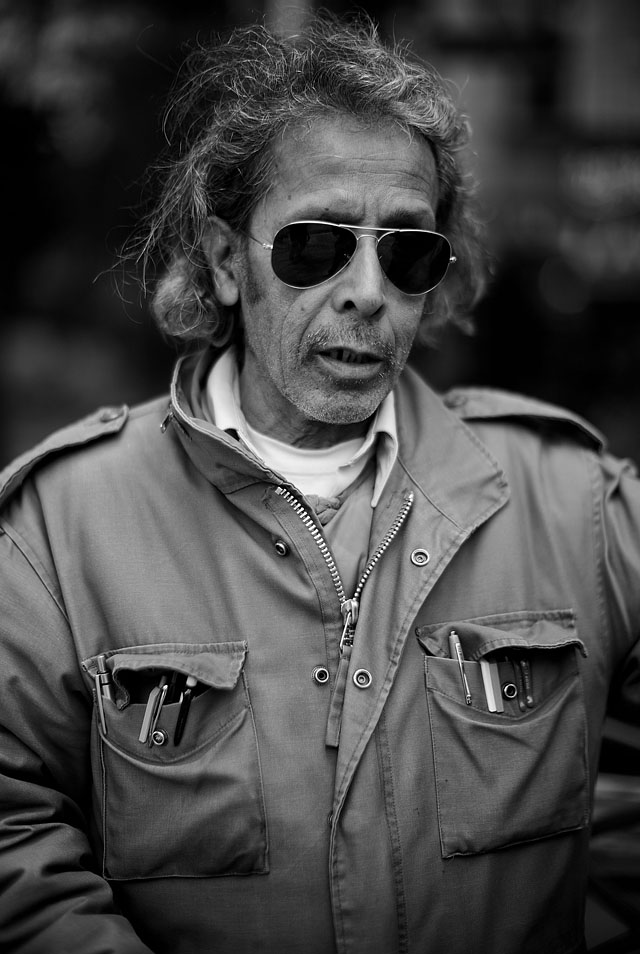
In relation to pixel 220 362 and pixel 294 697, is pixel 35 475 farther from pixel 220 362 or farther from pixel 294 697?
pixel 294 697

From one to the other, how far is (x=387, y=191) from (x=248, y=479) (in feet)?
2.23

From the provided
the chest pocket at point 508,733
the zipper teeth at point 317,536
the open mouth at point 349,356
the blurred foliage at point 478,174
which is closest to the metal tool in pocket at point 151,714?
the zipper teeth at point 317,536

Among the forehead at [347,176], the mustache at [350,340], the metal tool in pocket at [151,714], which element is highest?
the forehead at [347,176]

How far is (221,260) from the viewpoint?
7.14ft

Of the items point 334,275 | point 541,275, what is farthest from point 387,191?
point 541,275

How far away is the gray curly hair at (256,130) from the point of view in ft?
6.51

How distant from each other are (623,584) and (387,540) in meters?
0.57

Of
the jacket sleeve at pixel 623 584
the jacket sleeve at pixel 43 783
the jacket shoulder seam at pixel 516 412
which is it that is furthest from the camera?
the jacket shoulder seam at pixel 516 412

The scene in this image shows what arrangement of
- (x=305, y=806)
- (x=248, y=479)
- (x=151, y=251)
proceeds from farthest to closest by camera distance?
(x=151, y=251) < (x=248, y=479) < (x=305, y=806)

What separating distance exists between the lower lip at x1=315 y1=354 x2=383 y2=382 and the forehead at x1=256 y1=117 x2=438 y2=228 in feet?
0.97

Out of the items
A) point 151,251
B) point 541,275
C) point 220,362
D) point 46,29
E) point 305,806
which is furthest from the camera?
point 541,275

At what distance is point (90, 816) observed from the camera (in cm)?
186

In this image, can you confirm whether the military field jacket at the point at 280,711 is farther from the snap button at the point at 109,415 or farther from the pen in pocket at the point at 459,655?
the snap button at the point at 109,415

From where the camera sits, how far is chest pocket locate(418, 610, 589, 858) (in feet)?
5.79
